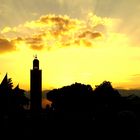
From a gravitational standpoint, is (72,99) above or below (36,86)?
below

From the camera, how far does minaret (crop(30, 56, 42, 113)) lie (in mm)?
63094

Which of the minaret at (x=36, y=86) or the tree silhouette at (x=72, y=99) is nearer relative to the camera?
the tree silhouette at (x=72, y=99)

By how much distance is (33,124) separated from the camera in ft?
163

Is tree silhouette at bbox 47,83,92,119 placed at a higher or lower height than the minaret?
lower

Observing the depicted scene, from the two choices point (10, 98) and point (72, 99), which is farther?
point (72, 99)

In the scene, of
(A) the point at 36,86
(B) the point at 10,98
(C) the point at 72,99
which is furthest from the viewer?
(A) the point at 36,86

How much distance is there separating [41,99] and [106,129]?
21.7 meters

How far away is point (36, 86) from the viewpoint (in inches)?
2515

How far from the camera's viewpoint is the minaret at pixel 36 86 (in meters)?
63.1

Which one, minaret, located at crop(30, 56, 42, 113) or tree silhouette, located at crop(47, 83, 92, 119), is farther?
minaret, located at crop(30, 56, 42, 113)

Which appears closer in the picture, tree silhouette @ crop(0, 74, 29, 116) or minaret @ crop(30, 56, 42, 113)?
tree silhouette @ crop(0, 74, 29, 116)

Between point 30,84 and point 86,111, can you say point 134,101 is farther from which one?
point 30,84

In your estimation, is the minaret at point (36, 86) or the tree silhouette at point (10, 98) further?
the minaret at point (36, 86)

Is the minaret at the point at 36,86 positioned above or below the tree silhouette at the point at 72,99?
above
